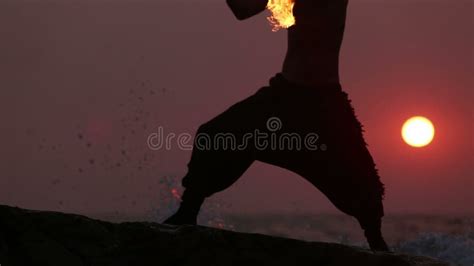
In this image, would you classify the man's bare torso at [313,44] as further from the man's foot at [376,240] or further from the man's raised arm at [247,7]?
the man's foot at [376,240]

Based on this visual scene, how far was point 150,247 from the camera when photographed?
3.42m

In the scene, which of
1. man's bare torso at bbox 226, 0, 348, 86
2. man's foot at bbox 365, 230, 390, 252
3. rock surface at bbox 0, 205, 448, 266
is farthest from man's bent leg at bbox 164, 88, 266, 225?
rock surface at bbox 0, 205, 448, 266

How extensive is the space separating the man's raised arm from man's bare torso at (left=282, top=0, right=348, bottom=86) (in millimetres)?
359

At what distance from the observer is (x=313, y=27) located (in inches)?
215

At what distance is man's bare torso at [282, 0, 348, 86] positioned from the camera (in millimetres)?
5410

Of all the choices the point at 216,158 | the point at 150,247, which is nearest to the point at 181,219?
the point at 216,158

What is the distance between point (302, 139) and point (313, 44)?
602mm

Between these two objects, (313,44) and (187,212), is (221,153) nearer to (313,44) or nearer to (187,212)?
(187,212)

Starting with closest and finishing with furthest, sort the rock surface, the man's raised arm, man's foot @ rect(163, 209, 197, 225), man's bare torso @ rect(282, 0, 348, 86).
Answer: the rock surface < the man's raised arm < man's foot @ rect(163, 209, 197, 225) < man's bare torso @ rect(282, 0, 348, 86)

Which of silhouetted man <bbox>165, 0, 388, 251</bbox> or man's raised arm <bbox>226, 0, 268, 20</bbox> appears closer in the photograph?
man's raised arm <bbox>226, 0, 268, 20</bbox>

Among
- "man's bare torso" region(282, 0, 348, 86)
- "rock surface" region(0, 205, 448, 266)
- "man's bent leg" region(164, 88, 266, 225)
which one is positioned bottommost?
"rock surface" region(0, 205, 448, 266)

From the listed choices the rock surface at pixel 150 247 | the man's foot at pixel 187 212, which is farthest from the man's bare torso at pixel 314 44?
the rock surface at pixel 150 247

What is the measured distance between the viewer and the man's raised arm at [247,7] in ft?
16.9

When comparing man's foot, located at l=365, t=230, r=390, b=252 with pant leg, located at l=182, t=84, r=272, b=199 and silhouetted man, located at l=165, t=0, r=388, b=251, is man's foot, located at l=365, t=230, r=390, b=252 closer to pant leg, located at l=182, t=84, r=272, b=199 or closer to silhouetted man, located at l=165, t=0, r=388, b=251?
silhouetted man, located at l=165, t=0, r=388, b=251
